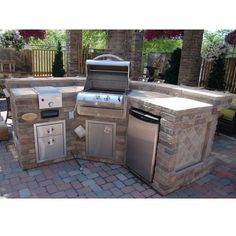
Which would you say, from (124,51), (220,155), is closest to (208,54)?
(124,51)

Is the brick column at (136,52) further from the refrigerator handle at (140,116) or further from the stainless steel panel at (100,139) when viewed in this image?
the refrigerator handle at (140,116)

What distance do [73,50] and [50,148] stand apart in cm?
457

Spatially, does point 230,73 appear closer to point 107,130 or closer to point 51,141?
point 107,130

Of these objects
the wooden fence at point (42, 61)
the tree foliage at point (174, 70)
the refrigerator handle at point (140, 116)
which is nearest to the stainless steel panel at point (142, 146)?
the refrigerator handle at point (140, 116)

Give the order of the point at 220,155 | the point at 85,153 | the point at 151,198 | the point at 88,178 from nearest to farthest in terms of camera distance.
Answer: the point at 151,198
the point at 88,178
the point at 85,153
the point at 220,155

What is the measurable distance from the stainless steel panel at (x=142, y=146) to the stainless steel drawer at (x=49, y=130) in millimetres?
1120

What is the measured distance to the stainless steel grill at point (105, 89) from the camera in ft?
11.0

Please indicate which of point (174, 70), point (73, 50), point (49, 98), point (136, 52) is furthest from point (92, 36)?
point (49, 98)

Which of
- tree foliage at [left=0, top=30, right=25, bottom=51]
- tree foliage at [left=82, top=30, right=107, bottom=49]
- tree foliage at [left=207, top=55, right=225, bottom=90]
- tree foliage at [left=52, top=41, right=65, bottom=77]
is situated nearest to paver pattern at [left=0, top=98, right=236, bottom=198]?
tree foliage at [left=207, top=55, right=225, bottom=90]

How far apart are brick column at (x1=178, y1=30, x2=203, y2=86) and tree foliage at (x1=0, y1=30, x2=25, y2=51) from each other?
7164mm

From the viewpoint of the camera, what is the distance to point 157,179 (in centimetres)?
315

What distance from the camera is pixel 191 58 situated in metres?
6.50
